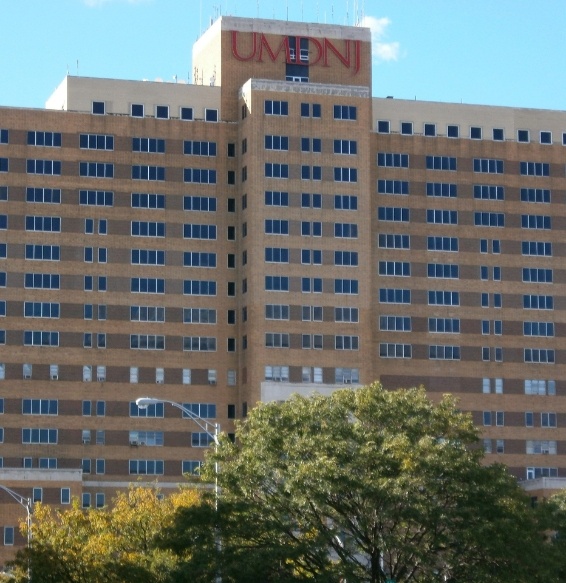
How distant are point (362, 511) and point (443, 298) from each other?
90599 mm

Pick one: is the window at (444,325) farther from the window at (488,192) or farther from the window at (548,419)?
the window at (488,192)

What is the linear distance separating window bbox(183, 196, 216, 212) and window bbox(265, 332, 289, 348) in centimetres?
1405

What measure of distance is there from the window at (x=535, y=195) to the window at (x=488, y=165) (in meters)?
3.36

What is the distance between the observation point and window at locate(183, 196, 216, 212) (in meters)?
165

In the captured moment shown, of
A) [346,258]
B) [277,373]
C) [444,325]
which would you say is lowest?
[277,373]

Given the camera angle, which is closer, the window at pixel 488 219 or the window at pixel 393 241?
the window at pixel 393 241

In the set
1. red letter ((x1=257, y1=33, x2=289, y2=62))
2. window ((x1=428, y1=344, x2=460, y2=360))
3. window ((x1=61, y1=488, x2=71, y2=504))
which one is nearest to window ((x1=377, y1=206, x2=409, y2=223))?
window ((x1=428, y1=344, x2=460, y2=360))

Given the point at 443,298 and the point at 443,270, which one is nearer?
the point at 443,298

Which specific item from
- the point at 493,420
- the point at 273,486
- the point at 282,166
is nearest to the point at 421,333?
the point at 493,420

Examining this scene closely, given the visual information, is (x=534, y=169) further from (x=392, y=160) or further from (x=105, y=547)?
(x=105, y=547)

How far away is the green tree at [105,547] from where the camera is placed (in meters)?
79.4

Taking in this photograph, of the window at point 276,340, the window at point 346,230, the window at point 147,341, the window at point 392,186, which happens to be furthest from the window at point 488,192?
the window at point 147,341

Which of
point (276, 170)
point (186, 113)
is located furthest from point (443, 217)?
point (186, 113)

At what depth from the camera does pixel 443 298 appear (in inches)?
6658
